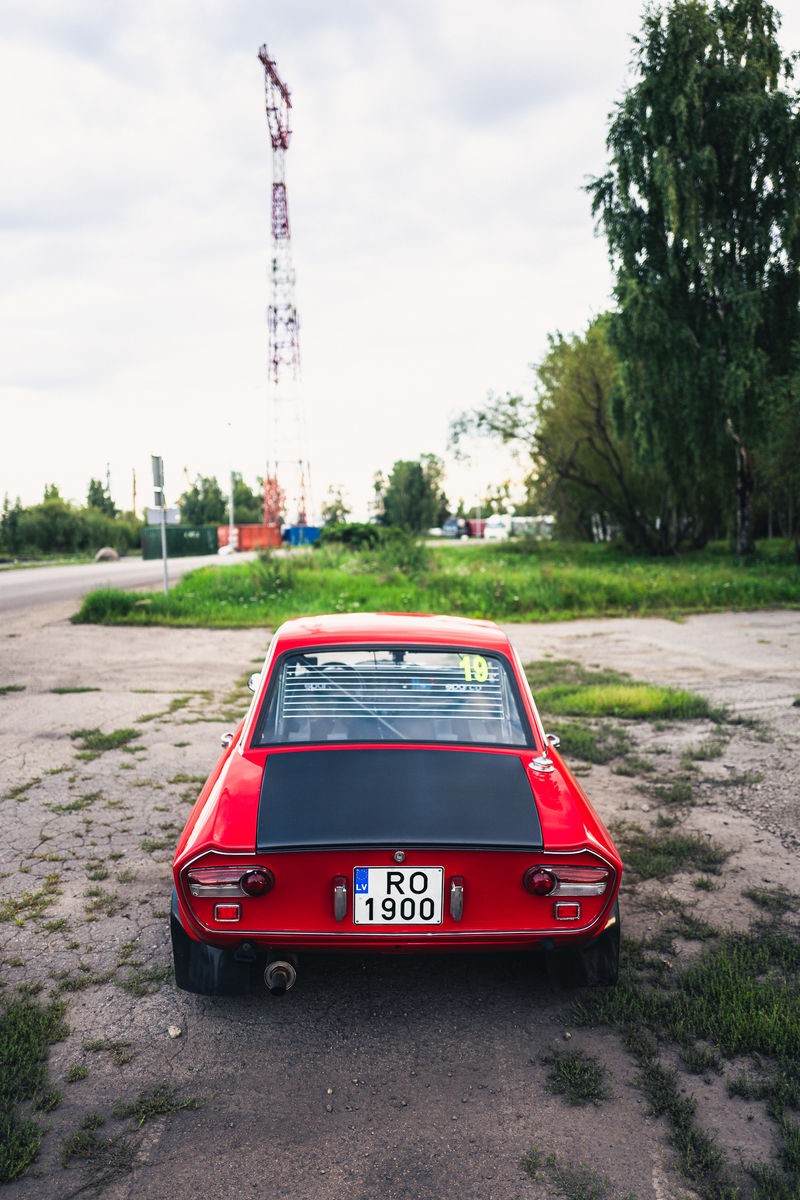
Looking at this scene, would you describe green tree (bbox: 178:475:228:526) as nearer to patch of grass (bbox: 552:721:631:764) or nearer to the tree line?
the tree line

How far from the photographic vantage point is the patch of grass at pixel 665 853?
4.32m

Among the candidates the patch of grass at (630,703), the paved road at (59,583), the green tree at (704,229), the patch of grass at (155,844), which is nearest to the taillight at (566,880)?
the patch of grass at (155,844)

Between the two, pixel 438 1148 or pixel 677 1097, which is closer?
pixel 438 1148

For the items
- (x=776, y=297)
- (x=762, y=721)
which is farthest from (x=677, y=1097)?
(x=776, y=297)

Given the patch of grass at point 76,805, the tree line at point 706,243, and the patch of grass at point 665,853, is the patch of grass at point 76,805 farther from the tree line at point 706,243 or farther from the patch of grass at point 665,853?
the tree line at point 706,243

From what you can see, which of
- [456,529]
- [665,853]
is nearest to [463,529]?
[456,529]

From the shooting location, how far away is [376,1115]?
2506 mm

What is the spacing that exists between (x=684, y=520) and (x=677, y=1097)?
33023 millimetres

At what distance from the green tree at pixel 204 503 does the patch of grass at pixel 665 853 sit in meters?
98.6


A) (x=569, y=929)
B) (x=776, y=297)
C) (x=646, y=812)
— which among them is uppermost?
(x=776, y=297)

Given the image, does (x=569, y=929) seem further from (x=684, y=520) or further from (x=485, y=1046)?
(x=684, y=520)

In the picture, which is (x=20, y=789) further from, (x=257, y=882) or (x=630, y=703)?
(x=630, y=703)

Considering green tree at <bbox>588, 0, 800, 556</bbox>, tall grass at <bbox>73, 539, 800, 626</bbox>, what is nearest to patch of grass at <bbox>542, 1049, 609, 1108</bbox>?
tall grass at <bbox>73, 539, 800, 626</bbox>

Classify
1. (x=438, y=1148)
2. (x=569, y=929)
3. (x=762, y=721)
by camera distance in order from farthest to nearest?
1. (x=762, y=721)
2. (x=569, y=929)
3. (x=438, y=1148)
